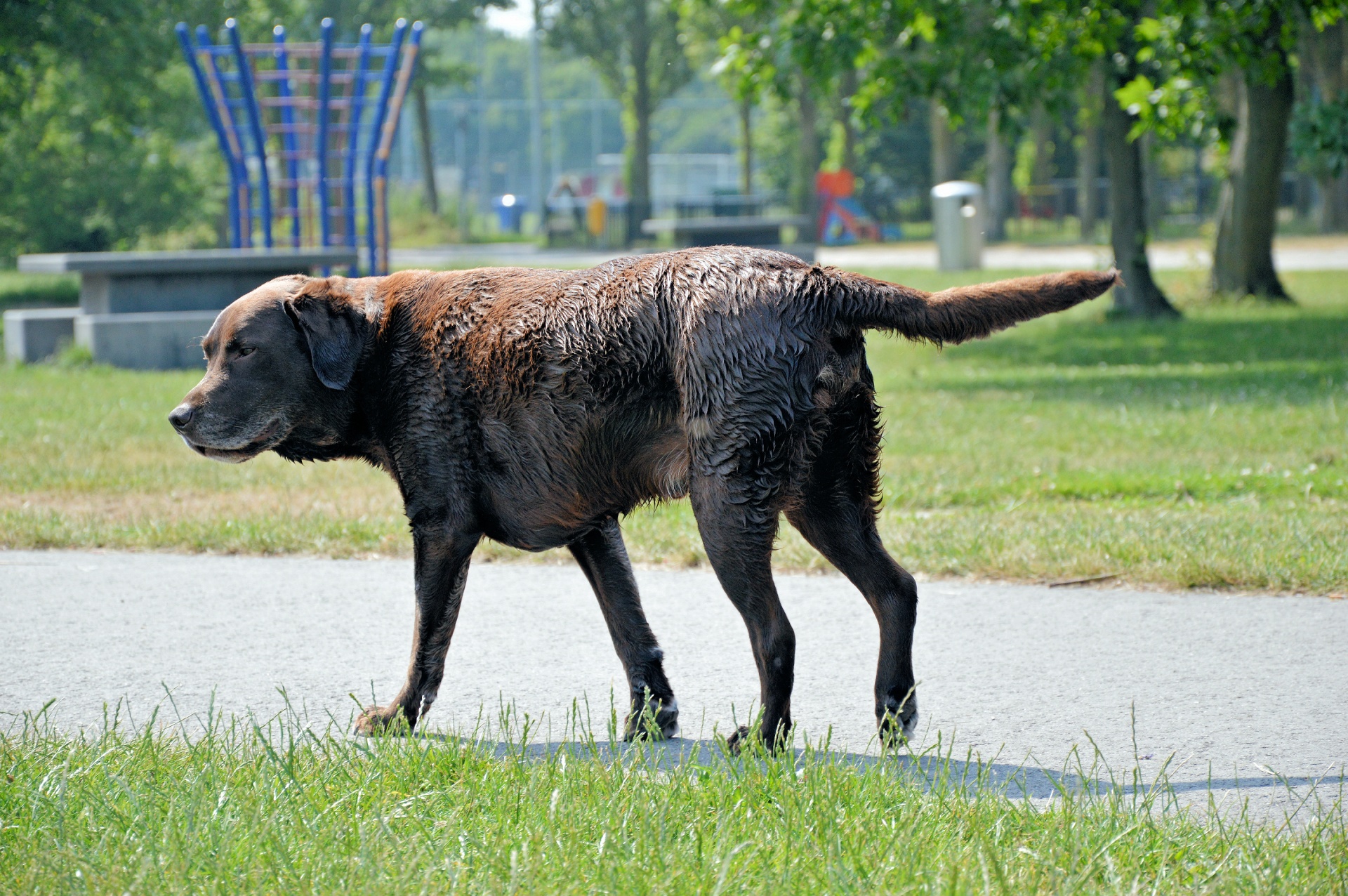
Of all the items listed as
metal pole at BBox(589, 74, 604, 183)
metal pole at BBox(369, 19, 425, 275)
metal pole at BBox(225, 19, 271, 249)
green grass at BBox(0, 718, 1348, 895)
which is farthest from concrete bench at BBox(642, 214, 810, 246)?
metal pole at BBox(589, 74, 604, 183)

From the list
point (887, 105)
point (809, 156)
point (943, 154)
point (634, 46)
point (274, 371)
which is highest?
point (634, 46)

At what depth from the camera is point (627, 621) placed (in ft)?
15.0

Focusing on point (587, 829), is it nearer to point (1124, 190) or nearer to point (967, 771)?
point (967, 771)

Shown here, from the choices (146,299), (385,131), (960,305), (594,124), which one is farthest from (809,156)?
(594,124)

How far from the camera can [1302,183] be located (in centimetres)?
4772

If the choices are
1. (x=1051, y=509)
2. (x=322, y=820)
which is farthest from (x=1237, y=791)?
(x=1051, y=509)

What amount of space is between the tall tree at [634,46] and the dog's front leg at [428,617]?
4127cm

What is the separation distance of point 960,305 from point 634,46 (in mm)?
44977

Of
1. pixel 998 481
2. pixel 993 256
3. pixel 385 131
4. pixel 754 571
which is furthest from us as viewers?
pixel 993 256

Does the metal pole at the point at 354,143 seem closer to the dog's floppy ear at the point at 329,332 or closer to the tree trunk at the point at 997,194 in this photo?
the dog's floppy ear at the point at 329,332

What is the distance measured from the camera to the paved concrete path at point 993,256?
28156mm

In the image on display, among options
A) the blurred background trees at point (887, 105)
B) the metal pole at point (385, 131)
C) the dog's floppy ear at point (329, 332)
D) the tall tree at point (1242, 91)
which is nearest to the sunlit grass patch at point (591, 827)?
the dog's floppy ear at point (329, 332)

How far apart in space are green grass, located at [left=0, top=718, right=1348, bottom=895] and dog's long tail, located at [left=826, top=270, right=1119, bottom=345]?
3.96 feet

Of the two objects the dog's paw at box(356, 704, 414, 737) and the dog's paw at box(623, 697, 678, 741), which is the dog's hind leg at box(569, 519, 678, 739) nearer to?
the dog's paw at box(623, 697, 678, 741)
